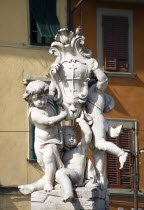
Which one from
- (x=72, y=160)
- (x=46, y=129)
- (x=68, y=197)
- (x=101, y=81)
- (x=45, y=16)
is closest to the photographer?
(x=68, y=197)

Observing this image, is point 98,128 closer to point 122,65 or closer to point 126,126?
point 126,126

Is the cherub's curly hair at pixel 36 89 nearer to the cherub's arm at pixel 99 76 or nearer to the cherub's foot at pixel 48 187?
the cherub's arm at pixel 99 76

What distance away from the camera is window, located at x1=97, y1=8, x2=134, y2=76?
4266 centimetres

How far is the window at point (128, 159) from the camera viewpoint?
4206 cm

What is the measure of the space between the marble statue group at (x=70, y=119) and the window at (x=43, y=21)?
17812 mm

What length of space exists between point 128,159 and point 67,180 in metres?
20.2

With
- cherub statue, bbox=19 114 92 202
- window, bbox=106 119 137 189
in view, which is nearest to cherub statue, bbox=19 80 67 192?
cherub statue, bbox=19 114 92 202

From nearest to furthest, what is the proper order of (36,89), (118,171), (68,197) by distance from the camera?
1. (68,197)
2. (36,89)
3. (118,171)

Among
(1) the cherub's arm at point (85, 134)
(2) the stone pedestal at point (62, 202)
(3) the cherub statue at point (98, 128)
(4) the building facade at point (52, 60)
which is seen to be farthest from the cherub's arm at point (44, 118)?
(4) the building facade at point (52, 60)

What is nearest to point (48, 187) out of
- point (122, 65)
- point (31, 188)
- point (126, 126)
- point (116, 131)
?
point (31, 188)

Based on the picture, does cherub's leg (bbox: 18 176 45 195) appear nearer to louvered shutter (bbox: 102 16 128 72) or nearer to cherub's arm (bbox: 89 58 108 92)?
cherub's arm (bbox: 89 58 108 92)

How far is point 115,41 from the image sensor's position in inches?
1690

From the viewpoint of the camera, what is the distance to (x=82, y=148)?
22906mm

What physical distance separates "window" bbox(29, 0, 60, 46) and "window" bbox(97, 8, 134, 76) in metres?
1.58
